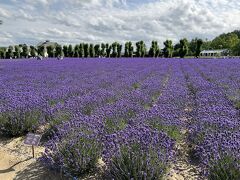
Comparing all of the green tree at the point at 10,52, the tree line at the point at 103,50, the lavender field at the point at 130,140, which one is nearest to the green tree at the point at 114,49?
the tree line at the point at 103,50

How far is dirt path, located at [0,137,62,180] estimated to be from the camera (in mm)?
4093

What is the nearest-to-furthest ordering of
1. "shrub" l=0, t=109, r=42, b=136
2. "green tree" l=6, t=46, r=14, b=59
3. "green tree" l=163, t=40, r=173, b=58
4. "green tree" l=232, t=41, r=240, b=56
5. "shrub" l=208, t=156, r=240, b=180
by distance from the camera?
"shrub" l=208, t=156, r=240, b=180 < "shrub" l=0, t=109, r=42, b=136 < "green tree" l=163, t=40, r=173, b=58 < "green tree" l=6, t=46, r=14, b=59 < "green tree" l=232, t=41, r=240, b=56

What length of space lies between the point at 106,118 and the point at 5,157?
1709mm

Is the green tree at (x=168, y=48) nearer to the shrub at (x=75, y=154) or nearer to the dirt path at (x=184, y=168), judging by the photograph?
the dirt path at (x=184, y=168)

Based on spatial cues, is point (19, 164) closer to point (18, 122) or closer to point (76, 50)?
point (18, 122)

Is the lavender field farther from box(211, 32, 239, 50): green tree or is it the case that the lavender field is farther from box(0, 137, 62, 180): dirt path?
box(211, 32, 239, 50): green tree

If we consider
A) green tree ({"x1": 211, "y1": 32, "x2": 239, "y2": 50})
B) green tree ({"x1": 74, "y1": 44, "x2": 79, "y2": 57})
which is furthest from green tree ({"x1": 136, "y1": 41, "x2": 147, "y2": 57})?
green tree ({"x1": 211, "y1": 32, "x2": 239, "y2": 50})

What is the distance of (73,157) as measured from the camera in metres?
3.88

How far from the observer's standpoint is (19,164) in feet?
14.8

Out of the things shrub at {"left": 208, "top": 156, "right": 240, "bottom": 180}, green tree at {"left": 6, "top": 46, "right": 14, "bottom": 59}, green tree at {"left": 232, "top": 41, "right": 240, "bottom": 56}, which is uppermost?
shrub at {"left": 208, "top": 156, "right": 240, "bottom": 180}

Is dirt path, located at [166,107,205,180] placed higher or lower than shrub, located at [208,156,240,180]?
lower

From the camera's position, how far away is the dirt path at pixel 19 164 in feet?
13.4

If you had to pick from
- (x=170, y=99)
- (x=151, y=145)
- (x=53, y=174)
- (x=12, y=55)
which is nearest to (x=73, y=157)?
(x=53, y=174)

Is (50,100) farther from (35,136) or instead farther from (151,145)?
(151,145)
